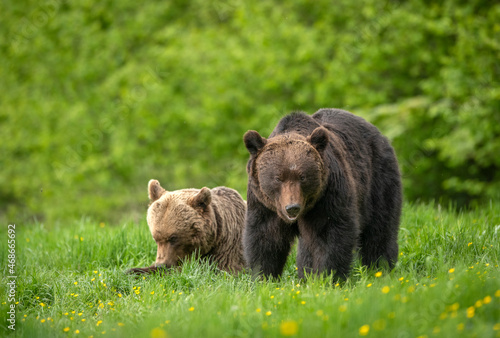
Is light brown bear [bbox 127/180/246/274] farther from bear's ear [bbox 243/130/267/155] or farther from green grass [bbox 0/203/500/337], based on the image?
bear's ear [bbox 243/130/267/155]

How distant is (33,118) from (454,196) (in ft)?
47.4

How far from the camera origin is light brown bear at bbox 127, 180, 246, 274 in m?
6.00

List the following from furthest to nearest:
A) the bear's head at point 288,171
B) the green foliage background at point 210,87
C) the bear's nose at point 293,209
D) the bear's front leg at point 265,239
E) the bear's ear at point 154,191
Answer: the green foliage background at point 210,87, the bear's ear at point 154,191, the bear's front leg at point 265,239, the bear's head at point 288,171, the bear's nose at point 293,209

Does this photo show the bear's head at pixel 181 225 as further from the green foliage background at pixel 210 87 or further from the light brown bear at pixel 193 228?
the green foliage background at pixel 210 87

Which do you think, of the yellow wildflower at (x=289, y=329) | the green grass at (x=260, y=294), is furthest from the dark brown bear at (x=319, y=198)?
the yellow wildflower at (x=289, y=329)

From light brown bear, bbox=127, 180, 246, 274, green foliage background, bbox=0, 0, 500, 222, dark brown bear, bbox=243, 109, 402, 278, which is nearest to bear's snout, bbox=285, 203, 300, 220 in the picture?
dark brown bear, bbox=243, 109, 402, 278

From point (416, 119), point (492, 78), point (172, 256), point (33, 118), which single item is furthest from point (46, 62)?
point (172, 256)

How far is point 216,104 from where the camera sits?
17234 millimetres

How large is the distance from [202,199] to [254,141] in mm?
1514

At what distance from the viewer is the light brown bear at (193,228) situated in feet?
19.7

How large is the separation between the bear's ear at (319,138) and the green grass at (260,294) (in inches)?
44.1

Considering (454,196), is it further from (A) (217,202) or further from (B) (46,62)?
(B) (46,62)

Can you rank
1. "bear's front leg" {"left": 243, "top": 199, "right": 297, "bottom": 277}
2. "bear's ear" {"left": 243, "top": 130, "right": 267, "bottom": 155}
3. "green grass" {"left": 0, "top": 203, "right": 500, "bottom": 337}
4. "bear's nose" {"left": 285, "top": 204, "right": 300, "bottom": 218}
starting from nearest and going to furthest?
"green grass" {"left": 0, "top": 203, "right": 500, "bottom": 337}, "bear's nose" {"left": 285, "top": 204, "right": 300, "bottom": 218}, "bear's ear" {"left": 243, "top": 130, "right": 267, "bottom": 155}, "bear's front leg" {"left": 243, "top": 199, "right": 297, "bottom": 277}

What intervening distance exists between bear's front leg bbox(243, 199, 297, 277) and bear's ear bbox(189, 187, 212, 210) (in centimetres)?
103
